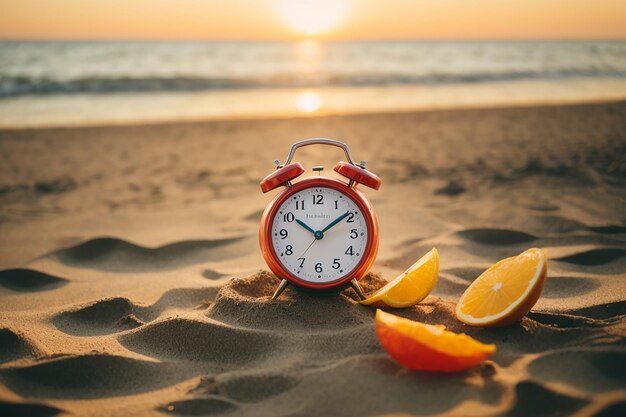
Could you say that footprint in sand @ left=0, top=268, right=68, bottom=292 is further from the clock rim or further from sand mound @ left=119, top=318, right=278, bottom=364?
the clock rim

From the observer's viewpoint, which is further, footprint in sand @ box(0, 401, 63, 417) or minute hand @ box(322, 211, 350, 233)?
minute hand @ box(322, 211, 350, 233)

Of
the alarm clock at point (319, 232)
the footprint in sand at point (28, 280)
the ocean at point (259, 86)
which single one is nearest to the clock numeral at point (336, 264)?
the alarm clock at point (319, 232)

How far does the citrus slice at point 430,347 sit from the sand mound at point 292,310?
0.45 meters

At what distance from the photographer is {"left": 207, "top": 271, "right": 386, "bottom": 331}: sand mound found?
269cm

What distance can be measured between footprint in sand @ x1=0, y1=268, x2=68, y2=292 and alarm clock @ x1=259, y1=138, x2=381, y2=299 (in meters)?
1.70

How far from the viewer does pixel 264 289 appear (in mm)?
3109

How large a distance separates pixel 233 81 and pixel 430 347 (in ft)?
54.5

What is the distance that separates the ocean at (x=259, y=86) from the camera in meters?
12.9

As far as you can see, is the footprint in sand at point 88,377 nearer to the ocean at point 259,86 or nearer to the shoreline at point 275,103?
the shoreline at point 275,103

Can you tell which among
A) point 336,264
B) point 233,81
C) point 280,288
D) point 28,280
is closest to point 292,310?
point 280,288

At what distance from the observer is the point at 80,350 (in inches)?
102

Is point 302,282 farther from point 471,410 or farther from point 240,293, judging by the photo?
point 471,410

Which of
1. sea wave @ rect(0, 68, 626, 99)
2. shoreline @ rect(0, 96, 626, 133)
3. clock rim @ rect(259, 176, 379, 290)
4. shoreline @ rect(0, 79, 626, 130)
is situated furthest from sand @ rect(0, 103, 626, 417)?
sea wave @ rect(0, 68, 626, 99)

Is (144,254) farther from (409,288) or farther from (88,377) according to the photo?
(409,288)
